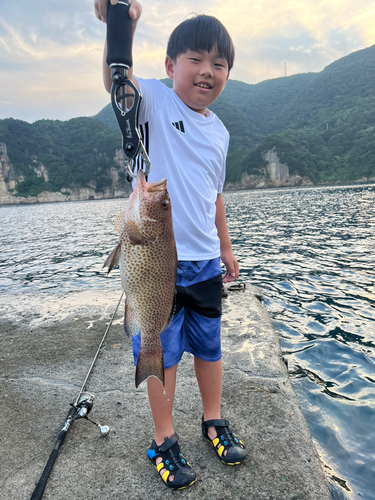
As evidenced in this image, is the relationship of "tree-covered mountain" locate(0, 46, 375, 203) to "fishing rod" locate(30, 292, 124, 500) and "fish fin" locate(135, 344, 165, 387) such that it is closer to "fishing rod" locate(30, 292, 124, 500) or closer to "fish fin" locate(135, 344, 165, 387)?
"fishing rod" locate(30, 292, 124, 500)

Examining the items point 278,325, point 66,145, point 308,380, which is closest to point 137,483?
point 308,380

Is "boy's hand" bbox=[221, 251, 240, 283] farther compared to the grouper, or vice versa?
"boy's hand" bbox=[221, 251, 240, 283]

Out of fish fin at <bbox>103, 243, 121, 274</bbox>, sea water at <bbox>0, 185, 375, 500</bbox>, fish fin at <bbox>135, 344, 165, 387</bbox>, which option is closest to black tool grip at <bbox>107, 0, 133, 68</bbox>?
fish fin at <bbox>103, 243, 121, 274</bbox>

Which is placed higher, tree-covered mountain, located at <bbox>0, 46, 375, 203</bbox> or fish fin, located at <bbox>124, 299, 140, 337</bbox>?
tree-covered mountain, located at <bbox>0, 46, 375, 203</bbox>

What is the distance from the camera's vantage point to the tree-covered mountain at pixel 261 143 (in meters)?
102

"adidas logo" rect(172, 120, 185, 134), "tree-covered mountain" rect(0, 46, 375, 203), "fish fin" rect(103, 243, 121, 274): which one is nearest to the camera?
"fish fin" rect(103, 243, 121, 274)

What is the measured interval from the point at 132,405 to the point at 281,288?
21.5ft

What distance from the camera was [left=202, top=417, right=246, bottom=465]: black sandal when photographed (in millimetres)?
2080

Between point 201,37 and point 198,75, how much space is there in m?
0.20

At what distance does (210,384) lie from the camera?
2.24m

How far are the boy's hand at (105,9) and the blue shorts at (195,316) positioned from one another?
135cm

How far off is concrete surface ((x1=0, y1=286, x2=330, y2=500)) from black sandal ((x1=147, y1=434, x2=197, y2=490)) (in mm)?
57

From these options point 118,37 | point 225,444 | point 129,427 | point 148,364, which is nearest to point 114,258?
point 148,364

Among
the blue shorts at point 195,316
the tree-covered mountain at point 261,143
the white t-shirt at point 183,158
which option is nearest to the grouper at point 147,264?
the blue shorts at point 195,316
